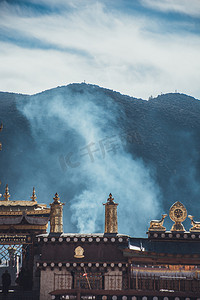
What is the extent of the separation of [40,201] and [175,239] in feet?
236

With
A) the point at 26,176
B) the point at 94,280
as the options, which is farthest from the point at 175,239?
the point at 26,176

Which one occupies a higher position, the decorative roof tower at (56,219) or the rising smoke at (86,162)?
the rising smoke at (86,162)

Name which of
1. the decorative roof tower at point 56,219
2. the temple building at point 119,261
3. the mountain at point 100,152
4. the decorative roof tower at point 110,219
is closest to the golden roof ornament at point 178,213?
the temple building at point 119,261

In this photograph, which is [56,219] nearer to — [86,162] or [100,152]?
[86,162]

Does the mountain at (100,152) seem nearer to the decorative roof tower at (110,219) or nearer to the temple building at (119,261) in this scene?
the decorative roof tower at (110,219)

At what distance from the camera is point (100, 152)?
12156cm

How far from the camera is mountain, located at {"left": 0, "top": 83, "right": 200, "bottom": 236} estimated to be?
108 meters

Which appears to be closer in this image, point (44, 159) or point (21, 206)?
point (21, 206)

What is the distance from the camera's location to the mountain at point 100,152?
108 meters

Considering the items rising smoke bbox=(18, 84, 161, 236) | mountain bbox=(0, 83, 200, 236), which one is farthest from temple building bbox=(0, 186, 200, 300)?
rising smoke bbox=(18, 84, 161, 236)

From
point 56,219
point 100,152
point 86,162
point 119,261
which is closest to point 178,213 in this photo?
point 119,261

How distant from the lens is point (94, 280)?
31.7 meters

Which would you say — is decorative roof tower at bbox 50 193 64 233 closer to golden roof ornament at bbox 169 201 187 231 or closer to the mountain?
golden roof ornament at bbox 169 201 187 231

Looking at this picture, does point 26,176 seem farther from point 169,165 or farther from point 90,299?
point 90,299
